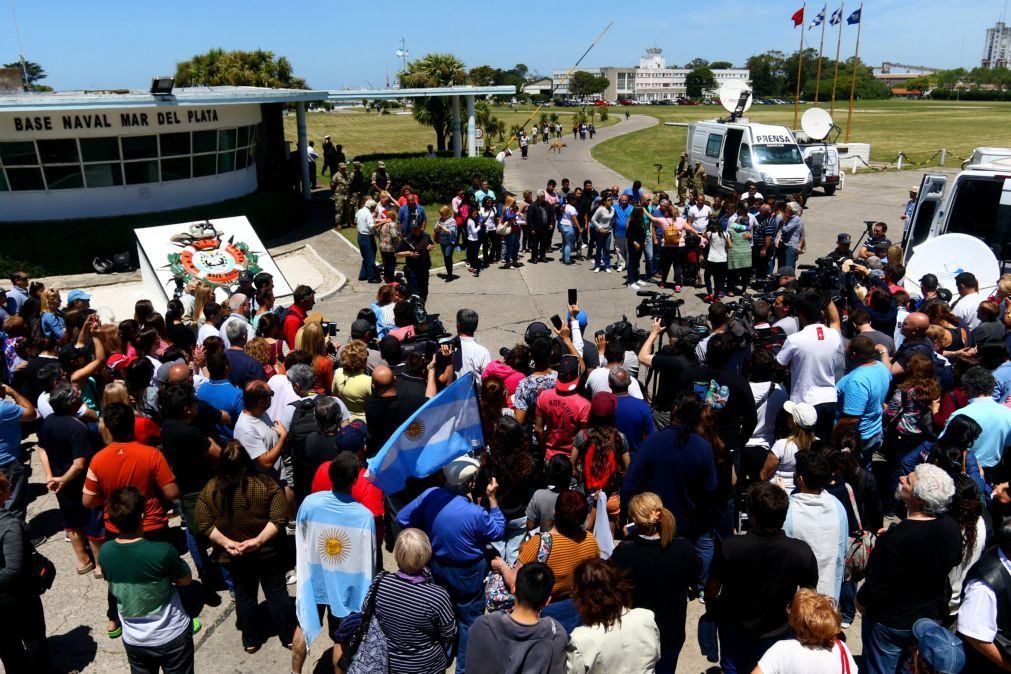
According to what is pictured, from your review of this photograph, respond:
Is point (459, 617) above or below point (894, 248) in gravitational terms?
below

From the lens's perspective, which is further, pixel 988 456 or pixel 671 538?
pixel 988 456

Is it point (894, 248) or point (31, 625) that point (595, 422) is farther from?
point (894, 248)

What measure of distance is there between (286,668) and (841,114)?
252ft

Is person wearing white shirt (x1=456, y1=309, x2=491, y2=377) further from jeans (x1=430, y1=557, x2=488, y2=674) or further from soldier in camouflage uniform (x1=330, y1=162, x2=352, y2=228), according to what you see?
soldier in camouflage uniform (x1=330, y1=162, x2=352, y2=228)

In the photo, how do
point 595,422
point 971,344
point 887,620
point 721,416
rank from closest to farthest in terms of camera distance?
point 887,620 → point 595,422 → point 721,416 → point 971,344

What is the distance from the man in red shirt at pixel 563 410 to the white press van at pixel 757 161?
18166 millimetres

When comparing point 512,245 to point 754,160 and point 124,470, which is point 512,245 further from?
point 124,470

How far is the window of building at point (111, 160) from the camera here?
1666cm

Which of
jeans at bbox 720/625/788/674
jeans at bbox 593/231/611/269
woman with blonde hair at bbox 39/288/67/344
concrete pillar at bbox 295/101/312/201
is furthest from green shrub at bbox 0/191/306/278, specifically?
jeans at bbox 720/625/788/674

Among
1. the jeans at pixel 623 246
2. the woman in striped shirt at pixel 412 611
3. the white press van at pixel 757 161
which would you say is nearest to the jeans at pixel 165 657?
the woman in striped shirt at pixel 412 611

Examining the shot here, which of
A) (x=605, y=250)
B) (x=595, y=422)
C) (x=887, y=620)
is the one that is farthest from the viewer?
(x=605, y=250)

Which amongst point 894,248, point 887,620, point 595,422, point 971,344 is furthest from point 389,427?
point 894,248

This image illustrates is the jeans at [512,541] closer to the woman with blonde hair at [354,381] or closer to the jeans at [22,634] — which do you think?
the woman with blonde hair at [354,381]

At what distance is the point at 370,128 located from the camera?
2375 inches
